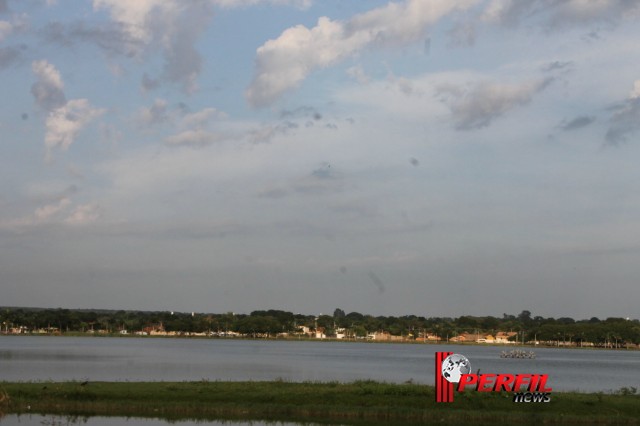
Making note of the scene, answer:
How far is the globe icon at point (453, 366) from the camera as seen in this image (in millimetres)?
52894

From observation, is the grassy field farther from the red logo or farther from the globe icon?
the globe icon

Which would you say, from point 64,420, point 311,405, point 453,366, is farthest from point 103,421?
point 453,366

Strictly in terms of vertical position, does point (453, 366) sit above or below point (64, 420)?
above

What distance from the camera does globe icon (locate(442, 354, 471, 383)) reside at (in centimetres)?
5289

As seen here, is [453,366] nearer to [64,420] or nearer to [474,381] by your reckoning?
[474,381]

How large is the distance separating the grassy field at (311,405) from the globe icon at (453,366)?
1856mm

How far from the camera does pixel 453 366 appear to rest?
53.6 metres

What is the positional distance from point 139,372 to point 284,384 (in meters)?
30.4

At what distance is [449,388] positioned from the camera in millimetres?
54750

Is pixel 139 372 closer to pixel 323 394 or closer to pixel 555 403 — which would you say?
pixel 323 394

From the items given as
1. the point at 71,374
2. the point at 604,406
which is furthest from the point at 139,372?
the point at 604,406

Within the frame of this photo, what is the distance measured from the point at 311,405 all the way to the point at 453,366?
931 centimetres

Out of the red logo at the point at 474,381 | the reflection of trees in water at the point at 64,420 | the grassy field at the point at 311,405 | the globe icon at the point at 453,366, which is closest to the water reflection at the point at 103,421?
the reflection of trees in water at the point at 64,420

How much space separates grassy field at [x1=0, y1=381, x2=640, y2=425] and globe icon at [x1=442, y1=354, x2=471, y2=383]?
73.1 inches
